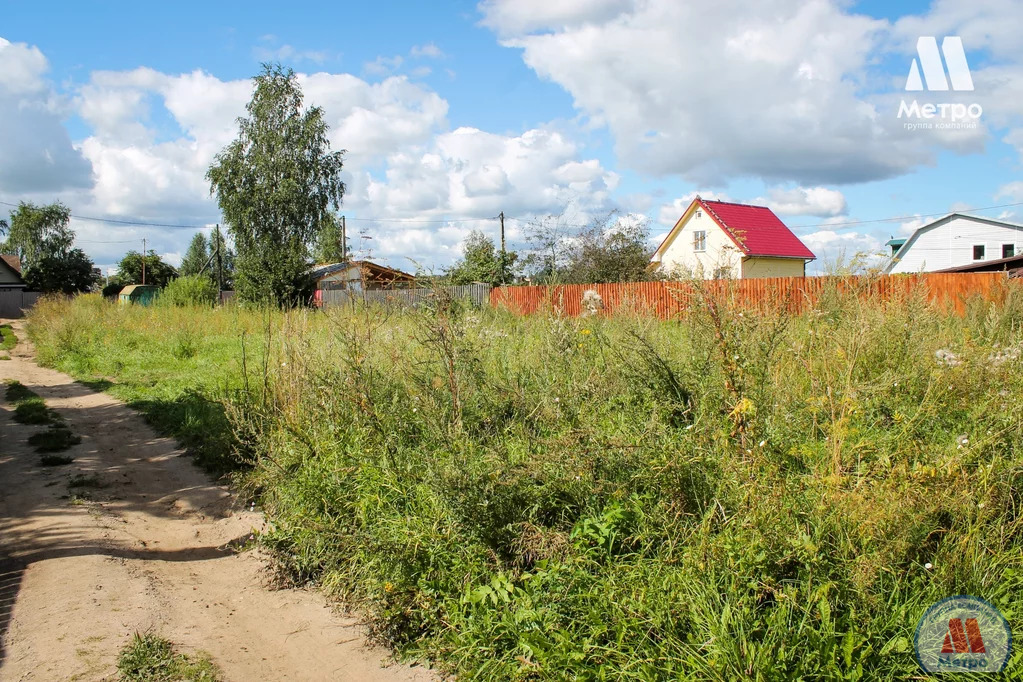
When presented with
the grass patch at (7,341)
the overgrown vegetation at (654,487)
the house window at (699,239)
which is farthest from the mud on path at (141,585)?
the grass patch at (7,341)

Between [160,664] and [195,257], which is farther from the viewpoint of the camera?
[195,257]

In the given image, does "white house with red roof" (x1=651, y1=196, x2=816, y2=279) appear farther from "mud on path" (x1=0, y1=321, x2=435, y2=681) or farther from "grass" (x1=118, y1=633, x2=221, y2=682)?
"grass" (x1=118, y1=633, x2=221, y2=682)

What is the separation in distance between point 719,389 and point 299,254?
30541 millimetres

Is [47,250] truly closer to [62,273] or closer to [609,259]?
[62,273]

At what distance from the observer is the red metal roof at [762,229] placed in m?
33.0

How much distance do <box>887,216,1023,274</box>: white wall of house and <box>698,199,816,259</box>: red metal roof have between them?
9.82m

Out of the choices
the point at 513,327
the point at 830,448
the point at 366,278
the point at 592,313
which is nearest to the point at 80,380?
the point at 366,278

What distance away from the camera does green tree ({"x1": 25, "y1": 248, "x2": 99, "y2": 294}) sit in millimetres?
50375

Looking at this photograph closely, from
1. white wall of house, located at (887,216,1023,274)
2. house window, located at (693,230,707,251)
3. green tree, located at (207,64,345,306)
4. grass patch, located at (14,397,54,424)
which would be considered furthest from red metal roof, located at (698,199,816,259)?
grass patch, located at (14,397,54,424)

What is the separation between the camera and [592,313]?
718 cm

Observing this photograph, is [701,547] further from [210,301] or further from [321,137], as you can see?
[321,137]

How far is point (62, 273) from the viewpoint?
51344 mm

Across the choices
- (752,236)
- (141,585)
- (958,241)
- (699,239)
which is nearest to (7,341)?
(141,585)

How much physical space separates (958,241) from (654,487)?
152 ft
